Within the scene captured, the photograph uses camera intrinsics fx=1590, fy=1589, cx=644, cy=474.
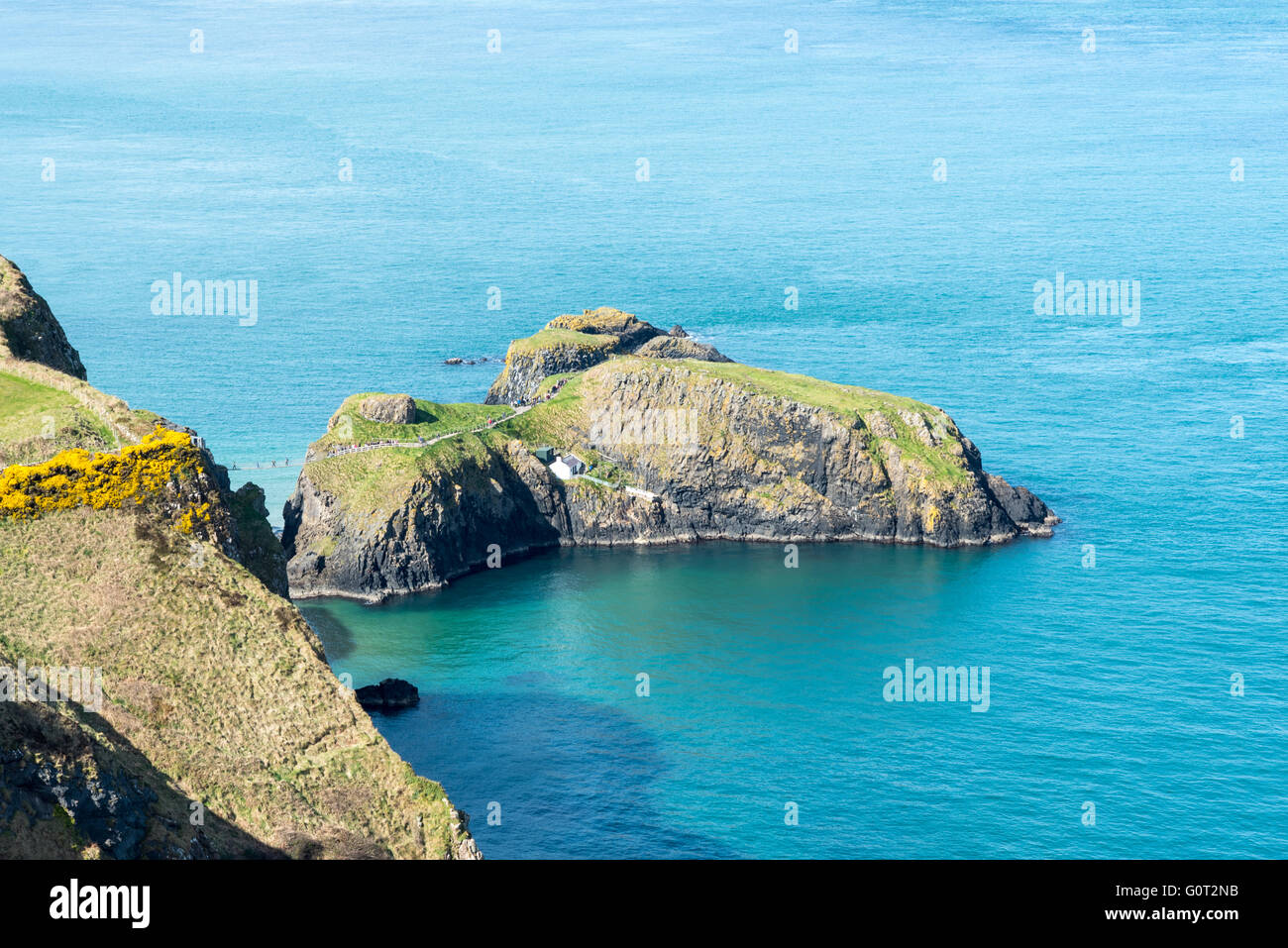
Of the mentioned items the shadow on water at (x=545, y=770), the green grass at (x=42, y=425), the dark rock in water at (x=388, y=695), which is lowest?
the shadow on water at (x=545, y=770)

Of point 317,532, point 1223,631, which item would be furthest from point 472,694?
point 1223,631

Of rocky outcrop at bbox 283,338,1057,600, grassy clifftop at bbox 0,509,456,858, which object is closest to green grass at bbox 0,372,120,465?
grassy clifftop at bbox 0,509,456,858

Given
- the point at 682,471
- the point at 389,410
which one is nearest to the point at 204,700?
the point at 389,410

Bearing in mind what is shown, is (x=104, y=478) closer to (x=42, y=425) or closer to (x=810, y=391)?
(x=42, y=425)

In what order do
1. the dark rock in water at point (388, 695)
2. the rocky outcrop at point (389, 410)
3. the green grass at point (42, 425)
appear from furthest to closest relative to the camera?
1. the rocky outcrop at point (389, 410)
2. the dark rock in water at point (388, 695)
3. the green grass at point (42, 425)

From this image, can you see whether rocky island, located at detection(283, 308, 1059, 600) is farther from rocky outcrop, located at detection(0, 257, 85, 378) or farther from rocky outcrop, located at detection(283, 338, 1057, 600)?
rocky outcrop, located at detection(0, 257, 85, 378)

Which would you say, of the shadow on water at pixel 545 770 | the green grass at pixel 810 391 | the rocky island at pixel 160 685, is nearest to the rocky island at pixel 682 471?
the green grass at pixel 810 391

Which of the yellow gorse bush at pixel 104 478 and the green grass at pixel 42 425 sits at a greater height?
the green grass at pixel 42 425

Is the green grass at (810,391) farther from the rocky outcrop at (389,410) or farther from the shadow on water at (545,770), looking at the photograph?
the shadow on water at (545,770)
